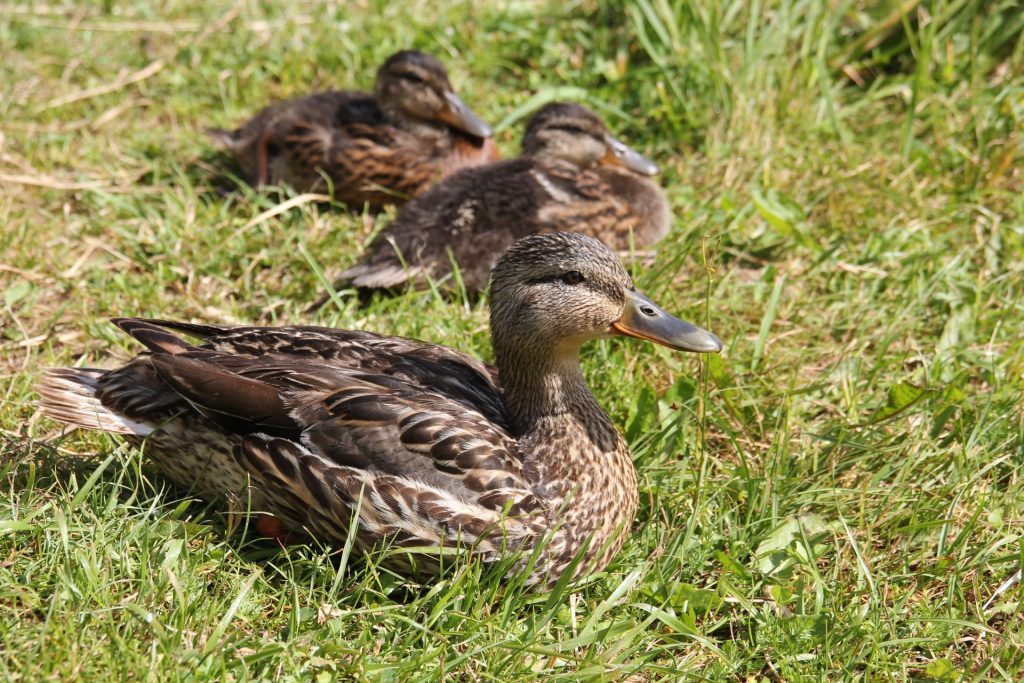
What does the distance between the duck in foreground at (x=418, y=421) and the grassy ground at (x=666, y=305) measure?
0.12 m

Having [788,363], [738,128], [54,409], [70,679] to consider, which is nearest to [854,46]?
[738,128]

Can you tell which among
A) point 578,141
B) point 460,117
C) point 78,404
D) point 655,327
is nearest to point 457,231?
point 578,141

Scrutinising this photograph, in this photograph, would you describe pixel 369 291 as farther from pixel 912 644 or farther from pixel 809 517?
pixel 912 644

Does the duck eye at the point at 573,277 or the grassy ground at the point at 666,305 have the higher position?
the duck eye at the point at 573,277

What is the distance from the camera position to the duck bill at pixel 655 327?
10.4 ft

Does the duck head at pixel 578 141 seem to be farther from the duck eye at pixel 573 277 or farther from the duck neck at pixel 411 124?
the duck eye at pixel 573 277

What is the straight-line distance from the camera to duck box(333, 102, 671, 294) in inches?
176

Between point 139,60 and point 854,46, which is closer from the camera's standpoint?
point 854,46

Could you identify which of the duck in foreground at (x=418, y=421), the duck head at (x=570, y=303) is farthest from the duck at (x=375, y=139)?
the duck head at (x=570, y=303)

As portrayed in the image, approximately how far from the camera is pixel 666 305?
4.09 metres

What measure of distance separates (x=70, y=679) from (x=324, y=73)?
4137 millimetres

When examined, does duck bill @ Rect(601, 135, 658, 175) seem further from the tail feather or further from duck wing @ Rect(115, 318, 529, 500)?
the tail feather

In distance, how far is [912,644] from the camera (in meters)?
2.95

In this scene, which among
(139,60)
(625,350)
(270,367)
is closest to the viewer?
(270,367)
